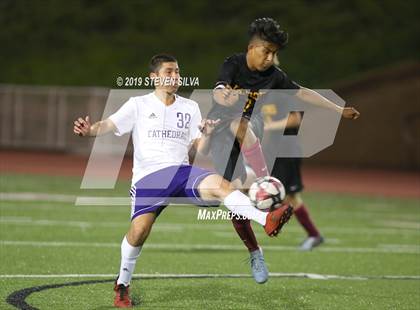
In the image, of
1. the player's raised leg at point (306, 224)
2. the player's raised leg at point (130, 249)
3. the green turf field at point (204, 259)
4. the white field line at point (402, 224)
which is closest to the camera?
the player's raised leg at point (130, 249)

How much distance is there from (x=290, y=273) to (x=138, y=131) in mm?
2789

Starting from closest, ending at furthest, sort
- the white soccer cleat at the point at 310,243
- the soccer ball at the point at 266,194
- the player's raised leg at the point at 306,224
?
1. the soccer ball at the point at 266,194
2. the white soccer cleat at the point at 310,243
3. the player's raised leg at the point at 306,224

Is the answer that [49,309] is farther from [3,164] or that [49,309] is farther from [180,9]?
[180,9]

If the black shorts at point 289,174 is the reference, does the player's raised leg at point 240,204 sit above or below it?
above

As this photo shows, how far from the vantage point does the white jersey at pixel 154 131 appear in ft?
20.1

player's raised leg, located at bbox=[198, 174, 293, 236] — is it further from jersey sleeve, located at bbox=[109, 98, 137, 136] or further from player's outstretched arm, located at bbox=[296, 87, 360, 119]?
player's outstretched arm, located at bbox=[296, 87, 360, 119]

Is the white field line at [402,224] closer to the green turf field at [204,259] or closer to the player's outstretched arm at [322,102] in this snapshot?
the green turf field at [204,259]

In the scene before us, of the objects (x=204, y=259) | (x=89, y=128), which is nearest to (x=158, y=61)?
(x=89, y=128)

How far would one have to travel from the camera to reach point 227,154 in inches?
262

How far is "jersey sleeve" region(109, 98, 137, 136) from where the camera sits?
611cm

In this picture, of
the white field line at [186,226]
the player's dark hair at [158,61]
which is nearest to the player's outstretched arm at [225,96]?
the player's dark hair at [158,61]

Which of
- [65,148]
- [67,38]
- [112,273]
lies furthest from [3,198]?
[67,38]

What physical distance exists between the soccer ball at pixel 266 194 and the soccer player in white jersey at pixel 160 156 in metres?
0.12

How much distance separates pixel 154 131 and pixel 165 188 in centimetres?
42
